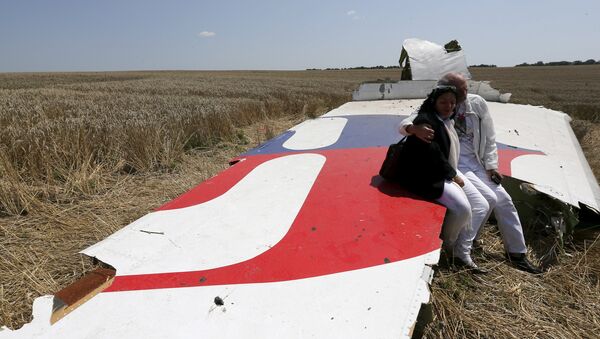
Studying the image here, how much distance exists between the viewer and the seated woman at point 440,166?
234 cm

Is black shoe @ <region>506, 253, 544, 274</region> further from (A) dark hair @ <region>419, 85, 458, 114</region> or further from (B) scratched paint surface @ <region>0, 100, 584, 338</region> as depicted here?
(A) dark hair @ <region>419, 85, 458, 114</region>

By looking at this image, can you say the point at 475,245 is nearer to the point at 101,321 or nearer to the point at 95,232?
the point at 101,321

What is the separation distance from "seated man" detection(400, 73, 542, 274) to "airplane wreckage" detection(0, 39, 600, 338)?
29cm

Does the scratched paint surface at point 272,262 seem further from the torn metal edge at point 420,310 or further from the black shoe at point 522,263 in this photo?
the black shoe at point 522,263

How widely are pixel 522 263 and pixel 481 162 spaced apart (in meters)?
0.84

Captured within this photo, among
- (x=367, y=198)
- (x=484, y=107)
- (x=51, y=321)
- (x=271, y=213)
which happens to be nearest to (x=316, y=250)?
(x=271, y=213)

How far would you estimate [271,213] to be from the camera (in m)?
2.37

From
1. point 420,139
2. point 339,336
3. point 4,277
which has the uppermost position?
point 420,139

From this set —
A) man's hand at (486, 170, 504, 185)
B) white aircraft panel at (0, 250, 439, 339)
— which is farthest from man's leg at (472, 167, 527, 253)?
white aircraft panel at (0, 250, 439, 339)

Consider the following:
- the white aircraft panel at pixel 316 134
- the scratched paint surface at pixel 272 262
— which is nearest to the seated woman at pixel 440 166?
the scratched paint surface at pixel 272 262

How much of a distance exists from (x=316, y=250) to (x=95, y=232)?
1.98 m

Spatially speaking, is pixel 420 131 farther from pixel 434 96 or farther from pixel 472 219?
pixel 472 219

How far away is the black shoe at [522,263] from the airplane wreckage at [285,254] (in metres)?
0.35

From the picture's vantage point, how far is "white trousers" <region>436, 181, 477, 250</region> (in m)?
2.30
